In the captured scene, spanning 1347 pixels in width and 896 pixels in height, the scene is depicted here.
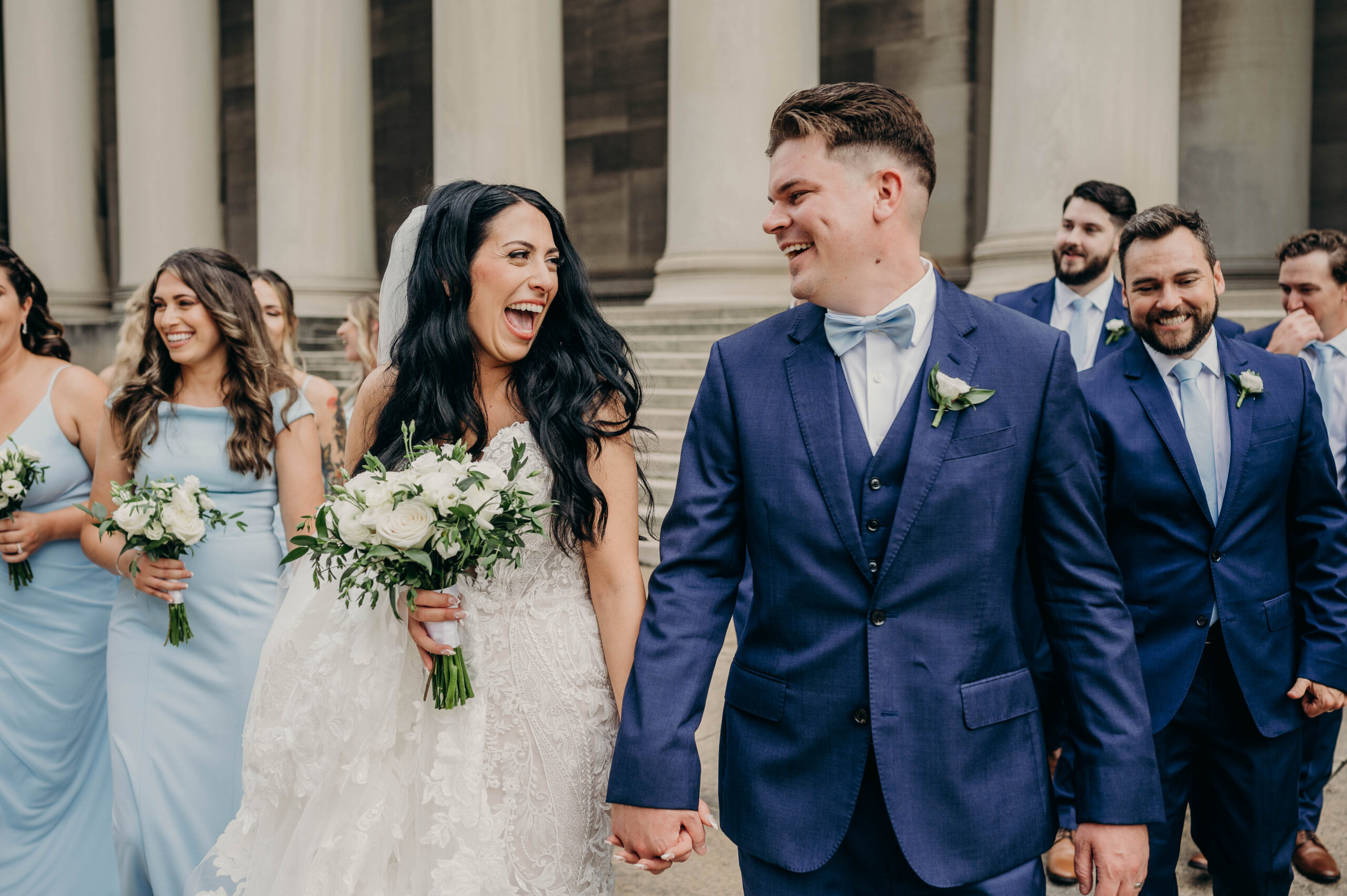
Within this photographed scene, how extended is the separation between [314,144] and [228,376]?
11740 mm

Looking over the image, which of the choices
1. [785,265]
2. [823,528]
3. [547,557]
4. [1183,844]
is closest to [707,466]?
[823,528]

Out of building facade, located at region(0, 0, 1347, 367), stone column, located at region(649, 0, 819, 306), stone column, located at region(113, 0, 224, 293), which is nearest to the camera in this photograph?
building facade, located at region(0, 0, 1347, 367)

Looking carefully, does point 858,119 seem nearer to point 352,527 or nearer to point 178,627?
point 352,527

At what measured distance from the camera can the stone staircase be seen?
10180 mm

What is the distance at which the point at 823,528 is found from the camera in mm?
2379

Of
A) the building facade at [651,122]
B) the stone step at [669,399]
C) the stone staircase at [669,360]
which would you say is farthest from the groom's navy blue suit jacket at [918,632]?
the stone step at [669,399]

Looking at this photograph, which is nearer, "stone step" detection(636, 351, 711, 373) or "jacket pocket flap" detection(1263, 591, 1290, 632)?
"jacket pocket flap" detection(1263, 591, 1290, 632)

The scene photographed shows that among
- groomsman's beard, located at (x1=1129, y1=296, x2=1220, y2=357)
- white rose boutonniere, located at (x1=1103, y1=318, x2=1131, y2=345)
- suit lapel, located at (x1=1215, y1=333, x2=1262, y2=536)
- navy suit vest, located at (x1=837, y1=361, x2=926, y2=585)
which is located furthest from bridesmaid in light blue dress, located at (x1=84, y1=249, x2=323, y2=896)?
white rose boutonniere, located at (x1=1103, y1=318, x2=1131, y2=345)

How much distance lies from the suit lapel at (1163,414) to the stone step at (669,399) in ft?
23.3

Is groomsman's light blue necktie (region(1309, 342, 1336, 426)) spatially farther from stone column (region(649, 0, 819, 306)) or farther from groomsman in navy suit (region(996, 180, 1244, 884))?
stone column (region(649, 0, 819, 306))

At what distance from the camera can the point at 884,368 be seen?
2.48 metres

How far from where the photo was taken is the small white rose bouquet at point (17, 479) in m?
4.24

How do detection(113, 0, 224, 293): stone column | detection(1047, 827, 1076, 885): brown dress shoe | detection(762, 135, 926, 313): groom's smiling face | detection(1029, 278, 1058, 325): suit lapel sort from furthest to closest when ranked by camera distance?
detection(113, 0, 224, 293): stone column, detection(1029, 278, 1058, 325): suit lapel, detection(1047, 827, 1076, 885): brown dress shoe, detection(762, 135, 926, 313): groom's smiling face

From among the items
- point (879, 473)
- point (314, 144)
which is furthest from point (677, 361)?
point (879, 473)
